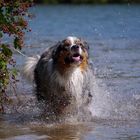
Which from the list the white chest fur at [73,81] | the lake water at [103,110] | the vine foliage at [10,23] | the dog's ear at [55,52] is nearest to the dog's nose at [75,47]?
the dog's ear at [55,52]

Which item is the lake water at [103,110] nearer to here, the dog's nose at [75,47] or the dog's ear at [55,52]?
the dog's ear at [55,52]

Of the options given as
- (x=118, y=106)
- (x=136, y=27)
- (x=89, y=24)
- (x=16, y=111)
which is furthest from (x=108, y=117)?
(x=89, y=24)

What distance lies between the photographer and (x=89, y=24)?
30203 mm

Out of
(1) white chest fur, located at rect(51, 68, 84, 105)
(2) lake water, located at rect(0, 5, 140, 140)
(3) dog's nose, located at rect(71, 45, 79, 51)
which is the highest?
(3) dog's nose, located at rect(71, 45, 79, 51)

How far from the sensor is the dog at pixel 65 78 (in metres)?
9.46

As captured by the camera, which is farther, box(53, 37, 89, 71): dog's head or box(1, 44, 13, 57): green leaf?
box(1, 44, 13, 57): green leaf

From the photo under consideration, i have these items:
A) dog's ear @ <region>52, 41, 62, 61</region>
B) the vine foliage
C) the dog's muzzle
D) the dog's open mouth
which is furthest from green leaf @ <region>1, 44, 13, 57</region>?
the dog's open mouth

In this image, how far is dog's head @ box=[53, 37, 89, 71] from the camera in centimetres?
930

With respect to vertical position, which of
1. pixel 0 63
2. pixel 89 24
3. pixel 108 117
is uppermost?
pixel 0 63

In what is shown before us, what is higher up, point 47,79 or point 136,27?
point 47,79

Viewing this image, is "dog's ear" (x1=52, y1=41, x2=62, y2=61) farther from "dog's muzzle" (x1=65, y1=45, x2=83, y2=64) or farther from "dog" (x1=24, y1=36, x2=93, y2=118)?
"dog's muzzle" (x1=65, y1=45, x2=83, y2=64)

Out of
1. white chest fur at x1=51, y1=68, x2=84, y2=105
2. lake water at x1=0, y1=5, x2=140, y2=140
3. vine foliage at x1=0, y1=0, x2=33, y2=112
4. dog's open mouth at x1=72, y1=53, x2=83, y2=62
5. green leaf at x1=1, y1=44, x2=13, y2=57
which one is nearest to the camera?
lake water at x1=0, y1=5, x2=140, y2=140

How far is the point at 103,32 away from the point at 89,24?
4.39m

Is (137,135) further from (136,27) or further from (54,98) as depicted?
(136,27)
